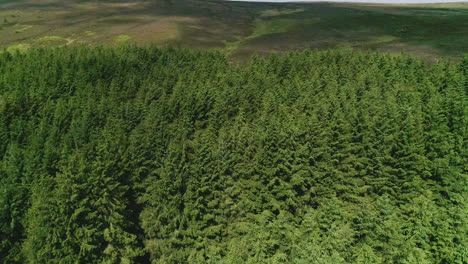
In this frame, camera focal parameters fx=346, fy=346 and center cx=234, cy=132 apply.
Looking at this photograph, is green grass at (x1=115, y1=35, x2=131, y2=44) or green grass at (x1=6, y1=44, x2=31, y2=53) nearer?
green grass at (x1=6, y1=44, x2=31, y2=53)

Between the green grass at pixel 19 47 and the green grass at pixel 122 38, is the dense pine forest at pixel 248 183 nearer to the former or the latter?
the green grass at pixel 19 47

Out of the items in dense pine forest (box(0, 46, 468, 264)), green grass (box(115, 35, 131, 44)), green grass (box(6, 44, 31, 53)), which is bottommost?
dense pine forest (box(0, 46, 468, 264))

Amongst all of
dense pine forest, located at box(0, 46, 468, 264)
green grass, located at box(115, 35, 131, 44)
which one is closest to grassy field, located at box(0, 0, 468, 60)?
green grass, located at box(115, 35, 131, 44)

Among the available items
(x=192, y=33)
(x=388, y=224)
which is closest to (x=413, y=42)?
(x=192, y=33)

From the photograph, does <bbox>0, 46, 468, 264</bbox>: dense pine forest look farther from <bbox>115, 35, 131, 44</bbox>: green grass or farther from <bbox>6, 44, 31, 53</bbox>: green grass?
<bbox>115, 35, 131, 44</bbox>: green grass

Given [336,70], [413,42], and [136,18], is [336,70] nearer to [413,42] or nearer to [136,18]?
[413,42]

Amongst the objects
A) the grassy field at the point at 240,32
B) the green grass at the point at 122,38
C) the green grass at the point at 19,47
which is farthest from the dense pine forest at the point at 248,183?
the green grass at the point at 122,38

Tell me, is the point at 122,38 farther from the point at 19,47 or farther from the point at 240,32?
the point at 240,32

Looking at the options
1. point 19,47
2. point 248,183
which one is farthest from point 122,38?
point 248,183
